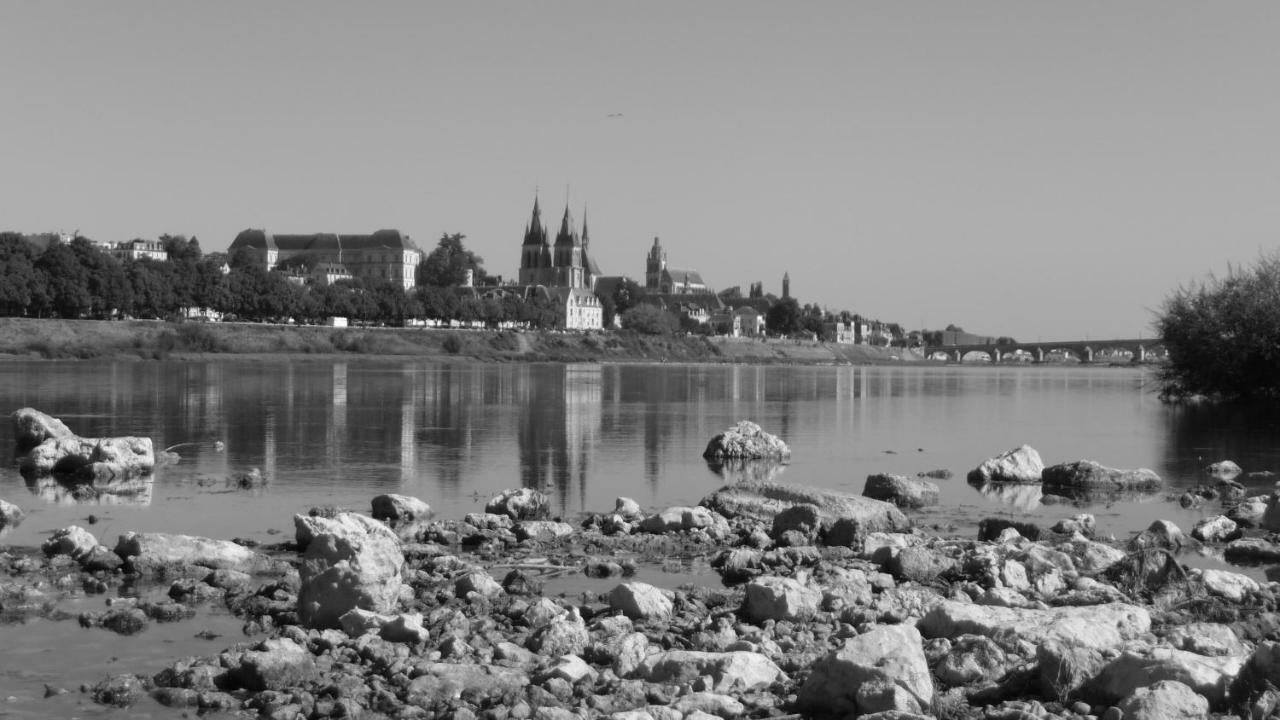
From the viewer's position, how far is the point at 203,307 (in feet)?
500

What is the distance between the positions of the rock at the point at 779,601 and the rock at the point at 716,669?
232 cm

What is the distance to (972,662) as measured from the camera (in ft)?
42.6

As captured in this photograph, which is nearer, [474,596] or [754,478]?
[474,596]

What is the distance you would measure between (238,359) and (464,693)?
403 ft

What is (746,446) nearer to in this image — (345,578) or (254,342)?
(345,578)

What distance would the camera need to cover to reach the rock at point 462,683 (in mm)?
12234

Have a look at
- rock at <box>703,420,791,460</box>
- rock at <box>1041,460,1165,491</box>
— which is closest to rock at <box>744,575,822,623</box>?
rock at <box>1041,460,1165,491</box>

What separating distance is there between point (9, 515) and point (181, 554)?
20.6 ft

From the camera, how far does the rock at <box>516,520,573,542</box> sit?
2192 centimetres

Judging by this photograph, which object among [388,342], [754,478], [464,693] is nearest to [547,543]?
[464,693]

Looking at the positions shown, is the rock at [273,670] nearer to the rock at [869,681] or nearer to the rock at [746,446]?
the rock at [869,681]

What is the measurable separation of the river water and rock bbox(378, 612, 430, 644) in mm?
2025

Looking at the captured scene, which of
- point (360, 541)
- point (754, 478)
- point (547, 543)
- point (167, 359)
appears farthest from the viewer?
point (167, 359)

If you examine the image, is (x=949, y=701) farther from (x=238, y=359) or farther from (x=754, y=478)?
(x=238, y=359)
